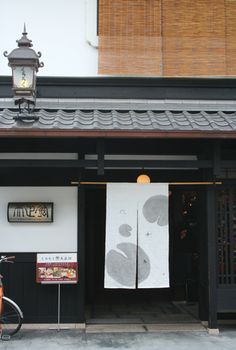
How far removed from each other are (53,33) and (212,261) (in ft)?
17.6

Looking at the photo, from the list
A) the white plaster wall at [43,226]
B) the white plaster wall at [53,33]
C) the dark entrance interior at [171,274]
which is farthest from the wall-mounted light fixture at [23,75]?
the dark entrance interior at [171,274]

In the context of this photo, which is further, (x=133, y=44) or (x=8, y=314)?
(x=133, y=44)

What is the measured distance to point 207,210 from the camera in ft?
27.9

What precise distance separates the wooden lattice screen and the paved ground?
1024 millimetres

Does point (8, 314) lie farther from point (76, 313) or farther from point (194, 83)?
point (194, 83)

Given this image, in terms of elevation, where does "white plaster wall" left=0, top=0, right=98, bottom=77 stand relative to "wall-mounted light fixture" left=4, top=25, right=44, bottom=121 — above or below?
above

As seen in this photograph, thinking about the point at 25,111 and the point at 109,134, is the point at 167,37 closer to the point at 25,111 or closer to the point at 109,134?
the point at 109,134

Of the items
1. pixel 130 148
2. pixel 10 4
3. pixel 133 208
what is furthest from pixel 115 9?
pixel 133 208

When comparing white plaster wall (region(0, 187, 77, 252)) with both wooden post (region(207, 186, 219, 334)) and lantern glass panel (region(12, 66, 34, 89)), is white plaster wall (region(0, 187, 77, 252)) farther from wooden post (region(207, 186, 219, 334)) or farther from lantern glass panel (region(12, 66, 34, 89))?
wooden post (region(207, 186, 219, 334))

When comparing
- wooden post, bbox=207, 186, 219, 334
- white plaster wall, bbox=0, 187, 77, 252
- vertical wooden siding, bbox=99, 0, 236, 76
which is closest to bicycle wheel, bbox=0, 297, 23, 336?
white plaster wall, bbox=0, 187, 77, 252

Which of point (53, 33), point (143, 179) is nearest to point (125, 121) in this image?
point (143, 179)

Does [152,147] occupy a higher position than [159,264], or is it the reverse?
[152,147]

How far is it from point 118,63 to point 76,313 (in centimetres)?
483

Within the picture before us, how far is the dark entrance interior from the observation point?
10344 mm
